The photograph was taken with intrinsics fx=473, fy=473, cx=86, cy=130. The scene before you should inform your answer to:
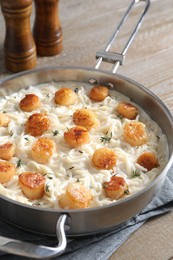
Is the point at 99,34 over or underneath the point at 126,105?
underneath

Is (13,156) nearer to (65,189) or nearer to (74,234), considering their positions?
(65,189)

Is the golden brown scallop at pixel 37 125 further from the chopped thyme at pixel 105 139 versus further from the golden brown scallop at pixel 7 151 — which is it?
the chopped thyme at pixel 105 139

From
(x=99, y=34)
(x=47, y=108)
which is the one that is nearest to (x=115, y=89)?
(x=47, y=108)

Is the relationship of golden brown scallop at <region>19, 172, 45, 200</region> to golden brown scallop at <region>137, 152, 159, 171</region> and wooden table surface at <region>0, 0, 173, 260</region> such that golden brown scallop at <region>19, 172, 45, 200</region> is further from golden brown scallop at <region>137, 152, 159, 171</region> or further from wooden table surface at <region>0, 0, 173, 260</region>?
wooden table surface at <region>0, 0, 173, 260</region>

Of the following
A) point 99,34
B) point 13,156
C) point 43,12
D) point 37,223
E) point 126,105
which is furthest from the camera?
point 99,34

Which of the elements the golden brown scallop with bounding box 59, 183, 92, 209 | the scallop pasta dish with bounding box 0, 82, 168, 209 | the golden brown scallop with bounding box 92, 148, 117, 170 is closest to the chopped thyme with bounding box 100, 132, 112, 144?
the scallop pasta dish with bounding box 0, 82, 168, 209

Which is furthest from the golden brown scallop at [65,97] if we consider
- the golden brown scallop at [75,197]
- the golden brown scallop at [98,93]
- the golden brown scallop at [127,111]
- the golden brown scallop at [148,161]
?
the golden brown scallop at [75,197]

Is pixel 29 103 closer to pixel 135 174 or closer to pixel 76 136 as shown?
pixel 76 136
